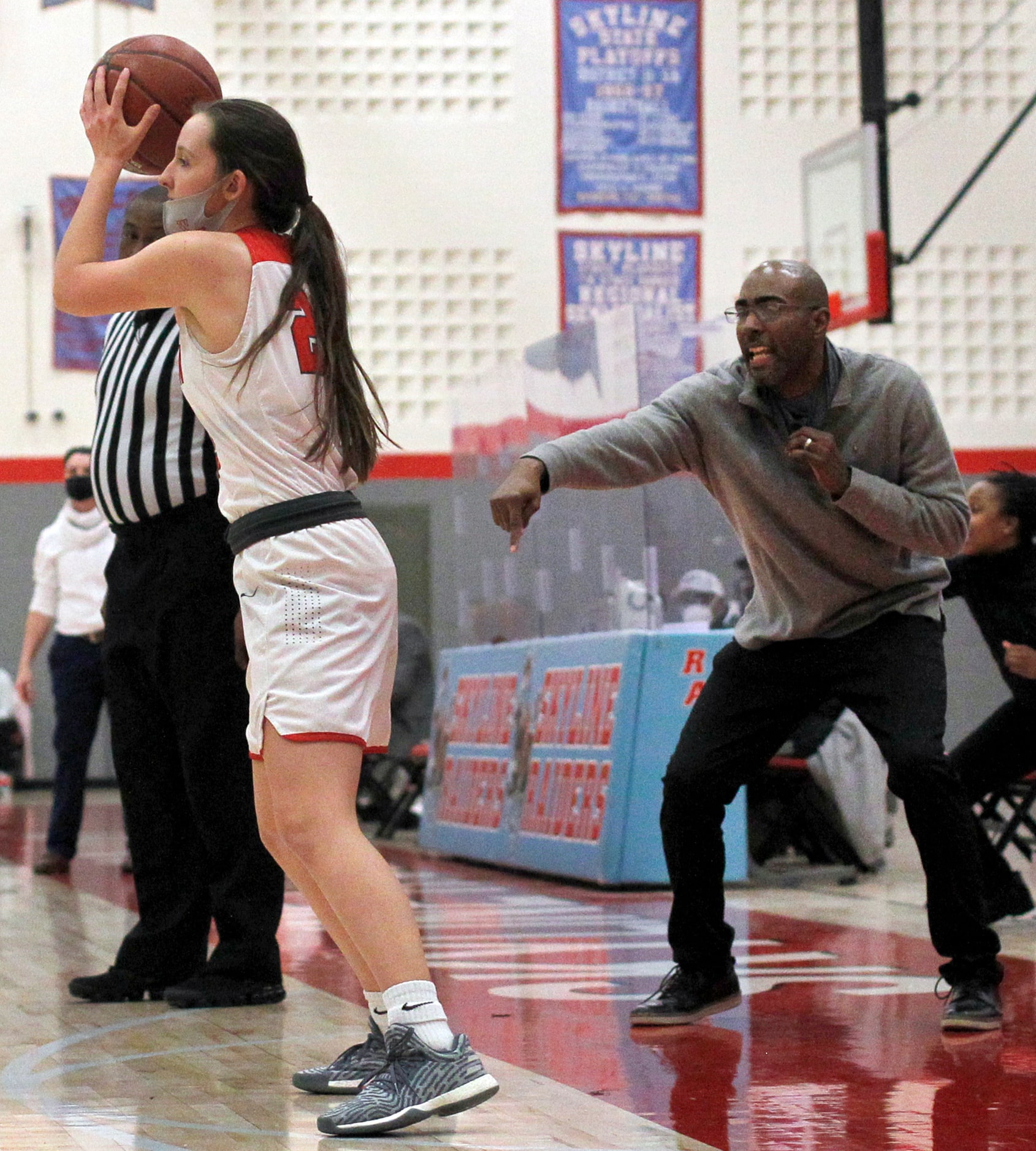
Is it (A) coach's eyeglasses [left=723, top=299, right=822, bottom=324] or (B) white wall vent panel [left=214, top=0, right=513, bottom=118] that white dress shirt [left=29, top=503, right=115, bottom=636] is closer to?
(A) coach's eyeglasses [left=723, top=299, right=822, bottom=324]

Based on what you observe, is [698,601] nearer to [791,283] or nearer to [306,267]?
[791,283]

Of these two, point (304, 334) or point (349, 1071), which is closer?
point (304, 334)

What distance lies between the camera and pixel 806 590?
4.04 meters

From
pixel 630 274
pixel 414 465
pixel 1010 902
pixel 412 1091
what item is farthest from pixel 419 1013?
pixel 630 274

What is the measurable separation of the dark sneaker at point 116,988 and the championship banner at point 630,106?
38.6ft

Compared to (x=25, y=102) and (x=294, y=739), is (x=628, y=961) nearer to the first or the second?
(x=294, y=739)

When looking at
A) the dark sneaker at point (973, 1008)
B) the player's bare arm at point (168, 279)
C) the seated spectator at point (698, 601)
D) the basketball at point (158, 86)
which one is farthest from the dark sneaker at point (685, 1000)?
the seated spectator at point (698, 601)

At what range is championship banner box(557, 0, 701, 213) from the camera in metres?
15.3

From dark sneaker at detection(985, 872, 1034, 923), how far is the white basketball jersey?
3.43 metres

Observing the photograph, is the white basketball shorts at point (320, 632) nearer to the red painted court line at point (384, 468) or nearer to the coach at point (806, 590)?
the coach at point (806, 590)

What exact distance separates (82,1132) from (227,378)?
1.32m

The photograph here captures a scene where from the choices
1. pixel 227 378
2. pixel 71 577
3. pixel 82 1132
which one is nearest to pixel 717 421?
pixel 227 378

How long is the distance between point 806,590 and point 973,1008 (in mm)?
994

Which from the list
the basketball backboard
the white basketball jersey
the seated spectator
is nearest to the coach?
the white basketball jersey
